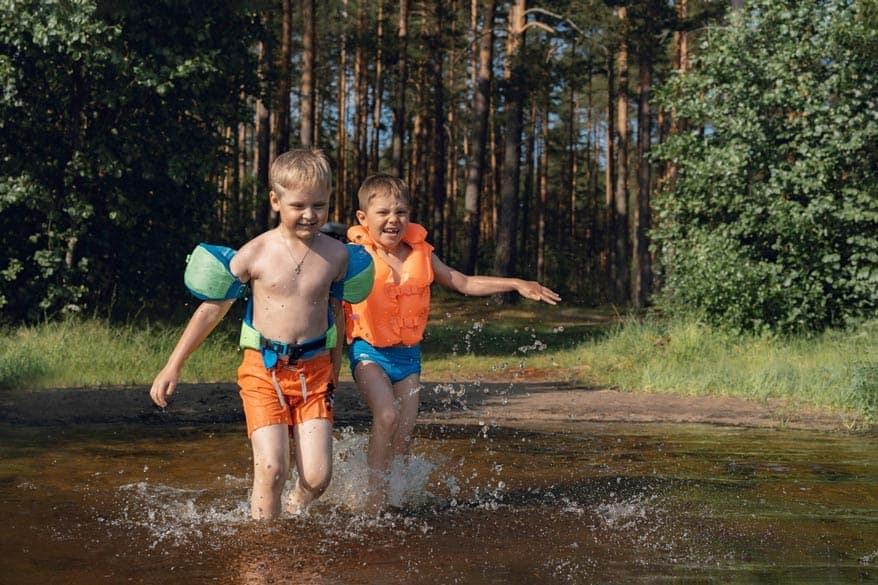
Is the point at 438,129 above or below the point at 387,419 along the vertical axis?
above

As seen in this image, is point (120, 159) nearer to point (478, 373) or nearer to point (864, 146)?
point (478, 373)

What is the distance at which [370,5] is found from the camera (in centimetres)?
4031

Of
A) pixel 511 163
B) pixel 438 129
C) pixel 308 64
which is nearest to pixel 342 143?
pixel 438 129

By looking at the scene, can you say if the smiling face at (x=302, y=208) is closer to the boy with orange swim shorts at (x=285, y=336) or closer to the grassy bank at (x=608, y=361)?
the boy with orange swim shorts at (x=285, y=336)

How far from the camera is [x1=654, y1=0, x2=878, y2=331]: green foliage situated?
15.4 meters

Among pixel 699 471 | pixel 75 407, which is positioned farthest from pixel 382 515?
pixel 75 407

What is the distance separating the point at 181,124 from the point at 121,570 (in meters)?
12.6

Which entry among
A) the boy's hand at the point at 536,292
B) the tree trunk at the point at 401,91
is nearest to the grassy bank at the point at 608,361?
the boy's hand at the point at 536,292

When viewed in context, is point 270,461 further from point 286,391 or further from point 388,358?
point 388,358

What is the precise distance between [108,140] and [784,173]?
9.98m

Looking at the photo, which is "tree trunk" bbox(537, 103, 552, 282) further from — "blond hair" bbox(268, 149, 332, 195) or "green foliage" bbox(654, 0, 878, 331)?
"blond hair" bbox(268, 149, 332, 195)

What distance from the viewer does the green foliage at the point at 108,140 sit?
1483 cm

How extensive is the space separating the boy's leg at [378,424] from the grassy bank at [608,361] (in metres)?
5.04

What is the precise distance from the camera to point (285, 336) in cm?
538
